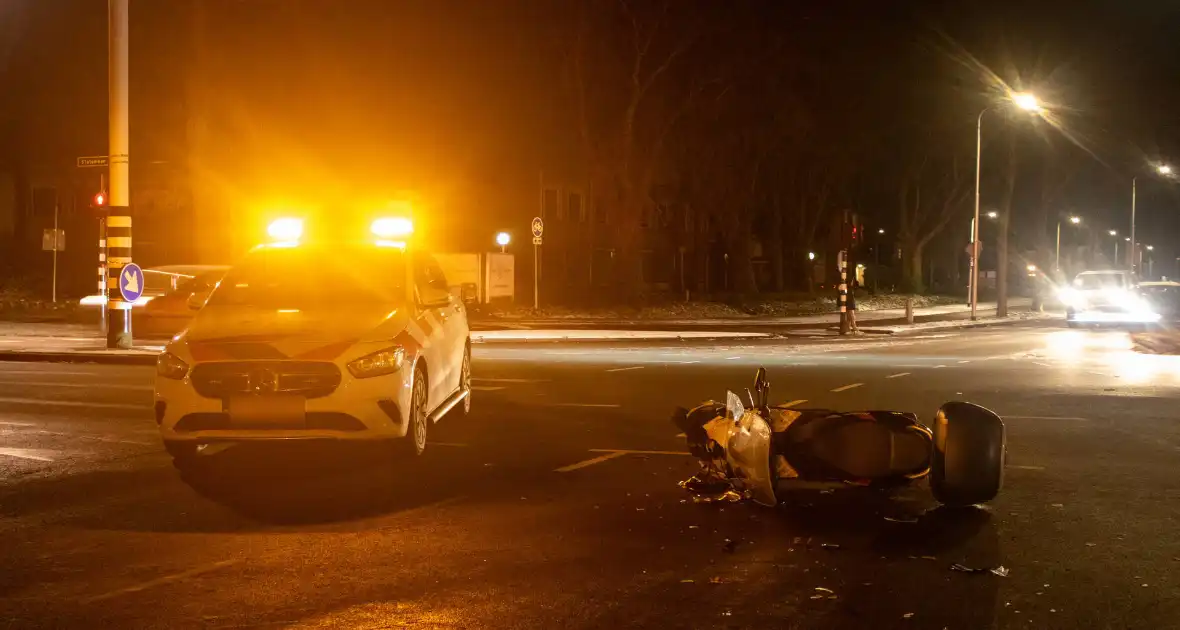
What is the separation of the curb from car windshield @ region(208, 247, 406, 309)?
9430 mm

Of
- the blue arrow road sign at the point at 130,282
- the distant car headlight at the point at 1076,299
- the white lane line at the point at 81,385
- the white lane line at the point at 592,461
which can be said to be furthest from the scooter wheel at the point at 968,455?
the distant car headlight at the point at 1076,299

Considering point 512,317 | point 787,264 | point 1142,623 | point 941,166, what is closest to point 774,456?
point 1142,623

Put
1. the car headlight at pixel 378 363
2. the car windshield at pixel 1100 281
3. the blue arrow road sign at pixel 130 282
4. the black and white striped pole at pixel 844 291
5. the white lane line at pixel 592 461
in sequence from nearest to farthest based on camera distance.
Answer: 1. the car headlight at pixel 378 363
2. the white lane line at pixel 592 461
3. the blue arrow road sign at pixel 130 282
4. the black and white striped pole at pixel 844 291
5. the car windshield at pixel 1100 281

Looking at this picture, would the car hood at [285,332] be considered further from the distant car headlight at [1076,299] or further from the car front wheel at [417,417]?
the distant car headlight at [1076,299]

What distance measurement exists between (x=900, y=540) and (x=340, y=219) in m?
33.4

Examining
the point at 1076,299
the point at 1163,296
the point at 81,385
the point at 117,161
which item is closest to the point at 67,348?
the point at 117,161

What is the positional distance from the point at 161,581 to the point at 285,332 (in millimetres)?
3288

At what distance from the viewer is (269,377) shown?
902 centimetres

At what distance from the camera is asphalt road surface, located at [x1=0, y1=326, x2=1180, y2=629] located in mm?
5660

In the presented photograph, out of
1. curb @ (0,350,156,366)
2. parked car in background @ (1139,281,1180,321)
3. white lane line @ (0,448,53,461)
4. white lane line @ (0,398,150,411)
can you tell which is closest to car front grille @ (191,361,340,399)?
white lane line @ (0,448,53,461)

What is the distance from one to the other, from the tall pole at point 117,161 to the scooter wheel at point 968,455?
1607 centimetres

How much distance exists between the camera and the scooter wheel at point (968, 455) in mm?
7582

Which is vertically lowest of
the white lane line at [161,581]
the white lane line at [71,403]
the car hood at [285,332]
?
the white lane line at [161,581]

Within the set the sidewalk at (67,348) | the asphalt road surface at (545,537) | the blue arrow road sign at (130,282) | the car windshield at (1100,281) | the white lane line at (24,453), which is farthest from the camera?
the car windshield at (1100,281)
